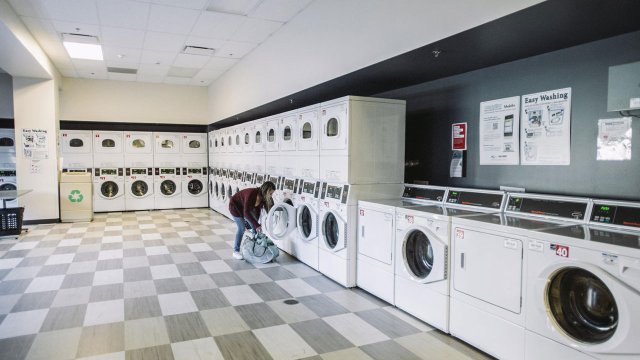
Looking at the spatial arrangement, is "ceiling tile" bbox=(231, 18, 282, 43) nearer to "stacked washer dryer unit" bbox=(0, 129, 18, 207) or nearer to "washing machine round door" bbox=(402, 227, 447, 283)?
"washing machine round door" bbox=(402, 227, 447, 283)

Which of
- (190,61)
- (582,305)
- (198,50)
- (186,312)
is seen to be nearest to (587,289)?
(582,305)

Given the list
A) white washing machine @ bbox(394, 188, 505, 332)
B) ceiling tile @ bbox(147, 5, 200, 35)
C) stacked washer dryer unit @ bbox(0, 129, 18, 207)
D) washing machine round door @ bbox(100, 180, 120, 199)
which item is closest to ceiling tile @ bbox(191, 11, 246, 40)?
ceiling tile @ bbox(147, 5, 200, 35)

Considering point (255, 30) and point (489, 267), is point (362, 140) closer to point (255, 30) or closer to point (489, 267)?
point (489, 267)

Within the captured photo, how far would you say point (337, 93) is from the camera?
561 cm

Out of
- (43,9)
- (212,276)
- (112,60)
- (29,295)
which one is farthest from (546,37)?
(112,60)

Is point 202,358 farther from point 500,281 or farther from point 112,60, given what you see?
point 112,60

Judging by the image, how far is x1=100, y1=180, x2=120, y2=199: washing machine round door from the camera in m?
9.74

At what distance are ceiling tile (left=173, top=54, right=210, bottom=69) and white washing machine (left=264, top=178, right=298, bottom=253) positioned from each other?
Answer: 346 centimetres

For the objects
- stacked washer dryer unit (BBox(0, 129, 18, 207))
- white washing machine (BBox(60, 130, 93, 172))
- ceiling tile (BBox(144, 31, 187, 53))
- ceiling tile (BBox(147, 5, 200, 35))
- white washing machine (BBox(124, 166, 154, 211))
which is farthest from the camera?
white washing machine (BBox(124, 166, 154, 211))

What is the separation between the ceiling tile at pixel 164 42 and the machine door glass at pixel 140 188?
3.98 m

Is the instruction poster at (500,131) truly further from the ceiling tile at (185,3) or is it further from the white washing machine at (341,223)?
the ceiling tile at (185,3)

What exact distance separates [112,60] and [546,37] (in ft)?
25.0

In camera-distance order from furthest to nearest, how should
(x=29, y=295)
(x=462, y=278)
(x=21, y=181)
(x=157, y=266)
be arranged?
(x=21, y=181)
(x=157, y=266)
(x=29, y=295)
(x=462, y=278)

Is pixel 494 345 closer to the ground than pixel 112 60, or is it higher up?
closer to the ground
